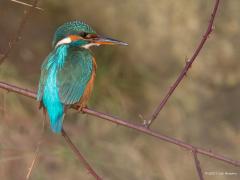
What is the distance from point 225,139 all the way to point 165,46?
3.21 ft

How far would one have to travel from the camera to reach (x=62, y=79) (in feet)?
9.55

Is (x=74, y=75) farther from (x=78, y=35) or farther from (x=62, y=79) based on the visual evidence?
(x=78, y=35)

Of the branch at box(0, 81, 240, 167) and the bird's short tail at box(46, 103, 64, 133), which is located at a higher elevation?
the branch at box(0, 81, 240, 167)

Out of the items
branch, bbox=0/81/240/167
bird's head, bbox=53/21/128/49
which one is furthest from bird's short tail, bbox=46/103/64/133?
bird's head, bbox=53/21/128/49

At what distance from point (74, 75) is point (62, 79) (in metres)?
0.08

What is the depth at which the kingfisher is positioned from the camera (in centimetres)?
281

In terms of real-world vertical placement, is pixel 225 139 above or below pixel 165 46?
below

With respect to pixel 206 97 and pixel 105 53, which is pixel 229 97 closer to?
pixel 206 97

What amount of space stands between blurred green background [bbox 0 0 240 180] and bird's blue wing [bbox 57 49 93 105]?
1804 millimetres

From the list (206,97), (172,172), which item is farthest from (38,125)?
(206,97)

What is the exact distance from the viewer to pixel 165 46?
216 inches

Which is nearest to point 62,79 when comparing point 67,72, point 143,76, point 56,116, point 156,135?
point 67,72

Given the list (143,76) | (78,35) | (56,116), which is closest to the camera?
(56,116)

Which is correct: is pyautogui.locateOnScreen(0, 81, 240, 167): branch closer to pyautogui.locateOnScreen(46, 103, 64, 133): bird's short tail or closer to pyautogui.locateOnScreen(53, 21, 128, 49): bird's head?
pyautogui.locateOnScreen(46, 103, 64, 133): bird's short tail
